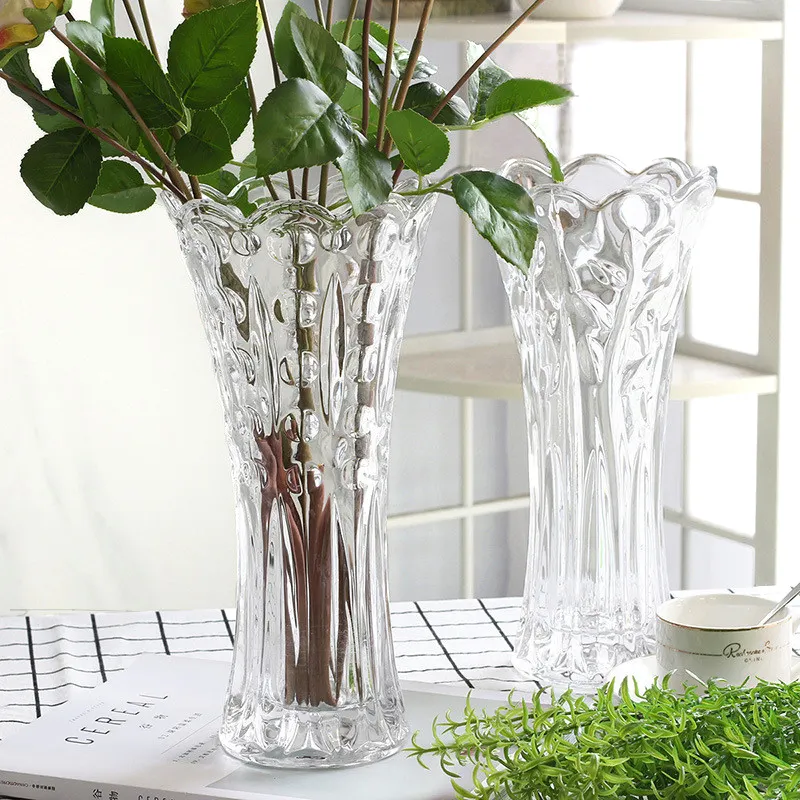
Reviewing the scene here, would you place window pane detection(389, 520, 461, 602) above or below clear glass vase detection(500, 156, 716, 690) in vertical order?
below

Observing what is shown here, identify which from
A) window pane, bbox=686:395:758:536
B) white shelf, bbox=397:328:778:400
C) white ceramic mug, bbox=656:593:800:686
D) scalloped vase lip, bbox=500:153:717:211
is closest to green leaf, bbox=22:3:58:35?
scalloped vase lip, bbox=500:153:717:211

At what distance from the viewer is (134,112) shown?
0.53m

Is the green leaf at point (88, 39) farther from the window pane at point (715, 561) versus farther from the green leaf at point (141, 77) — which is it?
the window pane at point (715, 561)

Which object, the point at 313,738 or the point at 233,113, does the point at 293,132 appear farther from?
the point at 313,738

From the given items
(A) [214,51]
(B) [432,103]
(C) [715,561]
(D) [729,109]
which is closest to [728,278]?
(D) [729,109]

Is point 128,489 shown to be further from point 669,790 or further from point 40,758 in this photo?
point 669,790

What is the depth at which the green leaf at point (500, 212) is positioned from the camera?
0.54 metres

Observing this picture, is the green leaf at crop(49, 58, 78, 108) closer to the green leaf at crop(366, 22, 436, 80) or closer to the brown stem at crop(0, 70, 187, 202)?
the brown stem at crop(0, 70, 187, 202)

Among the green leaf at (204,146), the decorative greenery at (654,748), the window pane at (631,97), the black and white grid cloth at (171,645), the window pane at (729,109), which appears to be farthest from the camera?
the window pane at (631,97)

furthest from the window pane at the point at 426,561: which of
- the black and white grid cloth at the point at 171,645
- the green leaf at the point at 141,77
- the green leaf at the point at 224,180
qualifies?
the green leaf at the point at 141,77

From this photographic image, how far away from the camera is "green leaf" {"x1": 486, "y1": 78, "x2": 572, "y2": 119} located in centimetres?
57

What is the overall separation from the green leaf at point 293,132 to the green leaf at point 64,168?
0.29 ft

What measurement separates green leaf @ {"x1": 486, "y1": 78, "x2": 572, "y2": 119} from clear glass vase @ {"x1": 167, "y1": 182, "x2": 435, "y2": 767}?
53mm

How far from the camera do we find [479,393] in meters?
1.58
